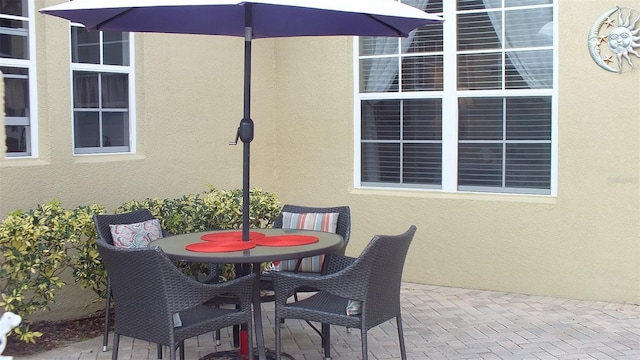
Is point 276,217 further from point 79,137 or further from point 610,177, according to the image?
point 610,177

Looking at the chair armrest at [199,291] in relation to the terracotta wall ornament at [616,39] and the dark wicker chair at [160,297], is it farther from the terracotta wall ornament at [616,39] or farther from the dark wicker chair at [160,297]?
the terracotta wall ornament at [616,39]

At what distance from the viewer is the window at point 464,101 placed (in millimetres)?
6523

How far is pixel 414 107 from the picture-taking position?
7133 millimetres

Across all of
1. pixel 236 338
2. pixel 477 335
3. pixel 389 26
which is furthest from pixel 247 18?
pixel 477 335

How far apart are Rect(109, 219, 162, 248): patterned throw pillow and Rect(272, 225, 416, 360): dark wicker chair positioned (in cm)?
136

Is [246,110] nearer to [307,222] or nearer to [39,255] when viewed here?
[307,222]

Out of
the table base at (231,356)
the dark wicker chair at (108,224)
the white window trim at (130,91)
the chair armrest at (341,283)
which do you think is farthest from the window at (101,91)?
the chair armrest at (341,283)

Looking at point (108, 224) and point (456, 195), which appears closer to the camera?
point (108, 224)

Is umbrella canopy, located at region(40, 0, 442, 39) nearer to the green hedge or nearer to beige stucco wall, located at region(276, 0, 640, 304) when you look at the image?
the green hedge

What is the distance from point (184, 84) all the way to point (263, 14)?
2018mm

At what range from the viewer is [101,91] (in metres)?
6.25

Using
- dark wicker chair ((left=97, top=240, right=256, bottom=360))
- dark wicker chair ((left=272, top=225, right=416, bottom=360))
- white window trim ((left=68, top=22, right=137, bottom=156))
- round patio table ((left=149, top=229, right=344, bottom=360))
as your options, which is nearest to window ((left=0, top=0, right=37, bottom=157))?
white window trim ((left=68, top=22, right=137, bottom=156))

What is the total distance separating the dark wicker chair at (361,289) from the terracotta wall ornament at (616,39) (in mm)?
2684

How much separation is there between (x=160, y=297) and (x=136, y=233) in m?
1.42
